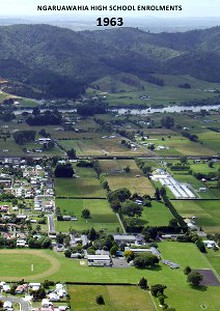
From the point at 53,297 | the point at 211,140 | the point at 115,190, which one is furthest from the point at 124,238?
the point at 211,140

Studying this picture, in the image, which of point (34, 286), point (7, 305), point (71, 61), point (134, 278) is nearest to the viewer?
point (7, 305)

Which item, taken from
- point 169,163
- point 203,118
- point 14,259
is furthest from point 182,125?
point 14,259

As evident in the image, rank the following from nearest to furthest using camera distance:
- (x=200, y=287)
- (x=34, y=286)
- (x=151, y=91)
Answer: (x=34, y=286) < (x=200, y=287) < (x=151, y=91)

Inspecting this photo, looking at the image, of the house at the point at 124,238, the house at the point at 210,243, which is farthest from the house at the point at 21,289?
the house at the point at 210,243

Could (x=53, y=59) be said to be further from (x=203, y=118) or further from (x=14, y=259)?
(x=14, y=259)

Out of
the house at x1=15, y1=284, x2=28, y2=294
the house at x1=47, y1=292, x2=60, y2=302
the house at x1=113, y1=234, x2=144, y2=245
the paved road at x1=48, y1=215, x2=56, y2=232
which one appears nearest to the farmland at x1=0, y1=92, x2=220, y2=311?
the paved road at x1=48, y1=215, x2=56, y2=232

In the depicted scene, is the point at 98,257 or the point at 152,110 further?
the point at 152,110

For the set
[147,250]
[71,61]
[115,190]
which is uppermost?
[71,61]

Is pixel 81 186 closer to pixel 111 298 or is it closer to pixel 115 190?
pixel 115 190

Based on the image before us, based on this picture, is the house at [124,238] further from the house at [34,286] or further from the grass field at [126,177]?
the grass field at [126,177]
